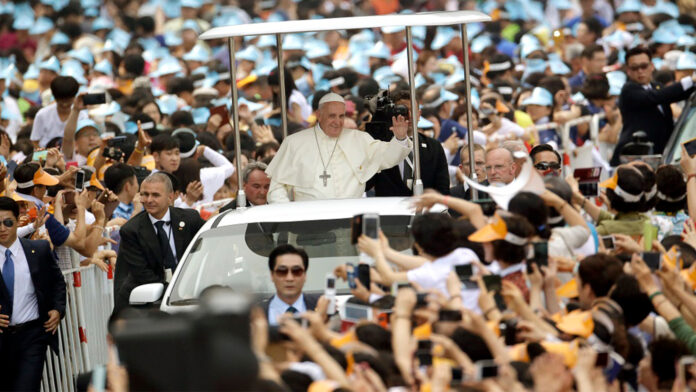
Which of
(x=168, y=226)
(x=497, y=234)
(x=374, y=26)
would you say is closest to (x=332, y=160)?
(x=168, y=226)

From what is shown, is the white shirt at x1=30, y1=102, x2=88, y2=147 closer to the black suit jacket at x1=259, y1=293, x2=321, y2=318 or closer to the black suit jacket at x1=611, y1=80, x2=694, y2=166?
the black suit jacket at x1=611, y1=80, x2=694, y2=166

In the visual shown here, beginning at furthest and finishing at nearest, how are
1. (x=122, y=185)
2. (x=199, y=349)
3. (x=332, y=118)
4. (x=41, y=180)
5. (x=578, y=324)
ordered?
(x=122, y=185), (x=41, y=180), (x=332, y=118), (x=578, y=324), (x=199, y=349)

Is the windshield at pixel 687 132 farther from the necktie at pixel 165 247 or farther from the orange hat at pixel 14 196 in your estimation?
the orange hat at pixel 14 196

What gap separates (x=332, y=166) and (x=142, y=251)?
1524 mm

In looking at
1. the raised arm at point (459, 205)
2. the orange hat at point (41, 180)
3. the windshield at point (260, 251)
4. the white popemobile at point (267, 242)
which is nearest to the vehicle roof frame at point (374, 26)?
the white popemobile at point (267, 242)

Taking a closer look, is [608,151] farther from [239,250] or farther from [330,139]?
[239,250]

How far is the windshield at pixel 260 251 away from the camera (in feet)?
31.3

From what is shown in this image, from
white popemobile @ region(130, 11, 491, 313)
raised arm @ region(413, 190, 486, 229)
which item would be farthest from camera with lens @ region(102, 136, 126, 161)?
raised arm @ region(413, 190, 486, 229)

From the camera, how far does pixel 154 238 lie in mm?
11297

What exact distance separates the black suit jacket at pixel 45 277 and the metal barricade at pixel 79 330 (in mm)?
443

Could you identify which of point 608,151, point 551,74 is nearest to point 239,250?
point 608,151

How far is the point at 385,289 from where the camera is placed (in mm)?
8531

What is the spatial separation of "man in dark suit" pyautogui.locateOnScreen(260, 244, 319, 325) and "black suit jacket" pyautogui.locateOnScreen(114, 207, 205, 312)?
231cm

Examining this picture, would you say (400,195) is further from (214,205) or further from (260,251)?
(214,205)
